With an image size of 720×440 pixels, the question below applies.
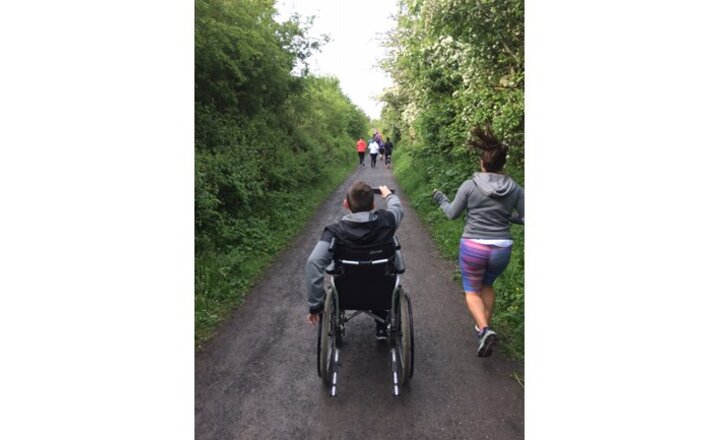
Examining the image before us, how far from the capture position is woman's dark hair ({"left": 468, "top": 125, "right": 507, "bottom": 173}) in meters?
2.93

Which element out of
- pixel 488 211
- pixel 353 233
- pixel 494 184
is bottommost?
pixel 353 233

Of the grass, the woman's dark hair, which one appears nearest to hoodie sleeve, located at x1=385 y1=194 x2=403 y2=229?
the woman's dark hair

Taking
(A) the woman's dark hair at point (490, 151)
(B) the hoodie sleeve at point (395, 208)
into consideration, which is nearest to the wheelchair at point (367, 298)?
(B) the hoodie sleeve at point (395, 208)

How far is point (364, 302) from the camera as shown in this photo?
2973 mm

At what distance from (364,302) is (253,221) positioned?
4821 millimetres

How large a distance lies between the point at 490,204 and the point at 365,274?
110cm

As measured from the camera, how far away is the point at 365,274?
9.05 ft

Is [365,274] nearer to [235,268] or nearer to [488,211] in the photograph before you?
[488,211]

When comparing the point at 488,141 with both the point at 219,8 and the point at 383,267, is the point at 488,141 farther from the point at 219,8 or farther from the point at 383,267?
the point at 219,8

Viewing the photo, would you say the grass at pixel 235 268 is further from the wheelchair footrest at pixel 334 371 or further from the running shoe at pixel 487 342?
the running shoe at pixel 487 342

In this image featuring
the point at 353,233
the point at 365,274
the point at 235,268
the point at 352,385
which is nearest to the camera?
the point at 353,233

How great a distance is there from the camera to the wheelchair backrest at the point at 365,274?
2.69m

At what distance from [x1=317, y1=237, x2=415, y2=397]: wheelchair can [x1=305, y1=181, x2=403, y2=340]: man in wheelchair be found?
47mm

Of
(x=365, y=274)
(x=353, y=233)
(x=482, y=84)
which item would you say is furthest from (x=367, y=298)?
(x=482, y=84)
